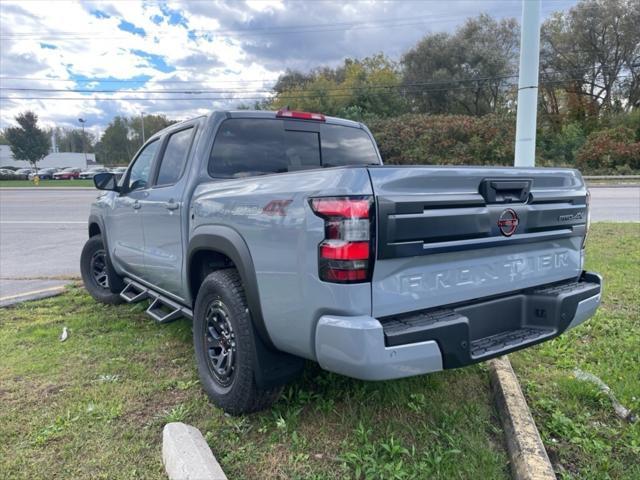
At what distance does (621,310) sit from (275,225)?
399 centimetres

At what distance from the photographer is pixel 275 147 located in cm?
370

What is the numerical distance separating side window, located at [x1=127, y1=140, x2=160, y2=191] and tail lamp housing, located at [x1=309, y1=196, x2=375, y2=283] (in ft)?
A: 9.17

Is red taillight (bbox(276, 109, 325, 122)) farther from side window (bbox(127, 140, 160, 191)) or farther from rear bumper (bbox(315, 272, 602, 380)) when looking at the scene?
rear bumper (bbox(315, 272, 602, 380))

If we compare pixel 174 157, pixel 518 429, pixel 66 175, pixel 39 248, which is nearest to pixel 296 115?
pixel 174 157

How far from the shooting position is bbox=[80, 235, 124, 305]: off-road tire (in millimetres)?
5215

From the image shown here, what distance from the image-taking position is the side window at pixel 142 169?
4.43 metres

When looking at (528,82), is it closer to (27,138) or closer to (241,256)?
(241,256)

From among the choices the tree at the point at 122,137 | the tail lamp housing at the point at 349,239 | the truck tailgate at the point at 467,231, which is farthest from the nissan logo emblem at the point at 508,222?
the tree at the point at 122,137

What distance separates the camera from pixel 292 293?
91.6 inches

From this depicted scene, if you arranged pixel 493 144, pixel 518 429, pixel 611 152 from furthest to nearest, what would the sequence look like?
pixel 493 144
pixel 611 152
pixel 518 429

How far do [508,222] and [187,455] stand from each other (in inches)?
83.1

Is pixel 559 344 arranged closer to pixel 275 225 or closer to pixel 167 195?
pixel 275 225

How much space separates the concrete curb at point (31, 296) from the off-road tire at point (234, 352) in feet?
11.8

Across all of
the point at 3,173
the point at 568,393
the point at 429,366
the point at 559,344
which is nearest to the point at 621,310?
the point at 559,344
